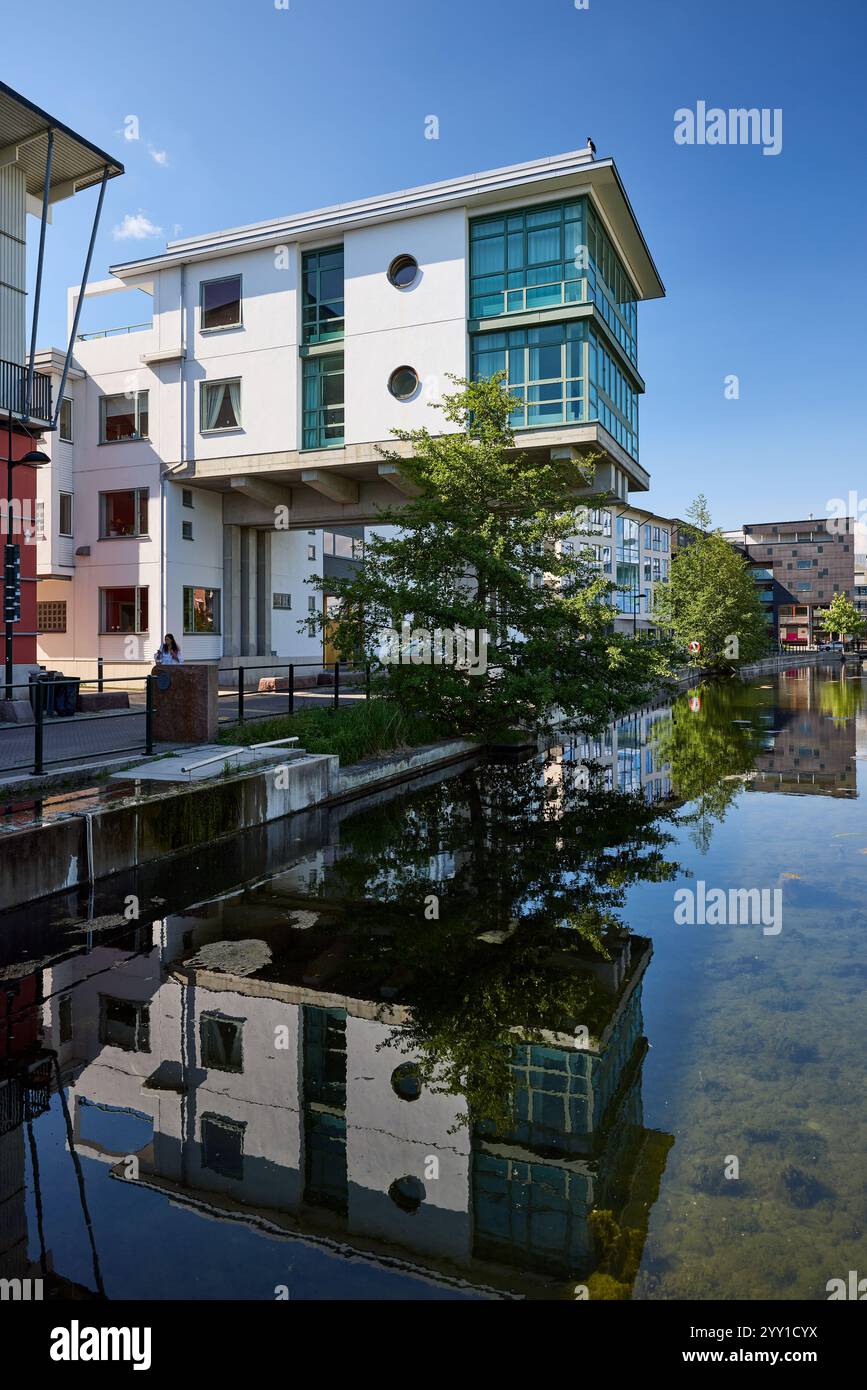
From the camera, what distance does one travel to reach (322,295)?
26875mm

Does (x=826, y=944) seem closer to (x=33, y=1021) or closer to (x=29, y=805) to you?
(x=33, y=1021)

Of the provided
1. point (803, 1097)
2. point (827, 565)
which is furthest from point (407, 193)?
point (827, 565)

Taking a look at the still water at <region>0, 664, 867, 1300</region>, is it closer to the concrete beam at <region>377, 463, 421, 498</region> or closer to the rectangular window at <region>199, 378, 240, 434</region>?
the concrete beam at <region>377, 463, 421, 498</region>

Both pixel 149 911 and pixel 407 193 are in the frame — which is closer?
pixel 149 911

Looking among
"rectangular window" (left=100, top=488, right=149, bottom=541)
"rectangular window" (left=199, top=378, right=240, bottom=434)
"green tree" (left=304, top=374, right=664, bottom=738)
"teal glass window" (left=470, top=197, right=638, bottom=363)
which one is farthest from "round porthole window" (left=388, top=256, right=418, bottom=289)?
"rectangular window" (left=100, top=488, right=149, bottom=541)

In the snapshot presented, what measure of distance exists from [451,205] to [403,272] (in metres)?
2.23

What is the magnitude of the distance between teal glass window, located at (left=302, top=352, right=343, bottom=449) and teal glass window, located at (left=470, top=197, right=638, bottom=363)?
4.65 meters

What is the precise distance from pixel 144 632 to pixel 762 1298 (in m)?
27.5

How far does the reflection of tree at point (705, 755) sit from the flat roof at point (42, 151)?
18.2 metres

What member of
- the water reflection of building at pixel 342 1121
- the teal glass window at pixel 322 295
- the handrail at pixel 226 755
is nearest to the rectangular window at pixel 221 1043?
the water reflection of building at pixel 342 1121

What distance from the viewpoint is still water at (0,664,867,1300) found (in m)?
3.25

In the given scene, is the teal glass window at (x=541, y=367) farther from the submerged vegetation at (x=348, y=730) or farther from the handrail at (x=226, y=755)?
the handrail at (x=226, y=755)

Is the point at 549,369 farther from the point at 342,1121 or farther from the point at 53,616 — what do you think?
the point at 342,1121
